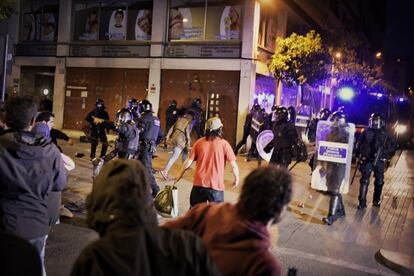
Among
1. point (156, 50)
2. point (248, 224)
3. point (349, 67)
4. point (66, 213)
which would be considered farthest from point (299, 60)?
point (248, 224)

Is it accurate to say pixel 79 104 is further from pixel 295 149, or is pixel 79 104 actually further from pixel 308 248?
pixel 308 248

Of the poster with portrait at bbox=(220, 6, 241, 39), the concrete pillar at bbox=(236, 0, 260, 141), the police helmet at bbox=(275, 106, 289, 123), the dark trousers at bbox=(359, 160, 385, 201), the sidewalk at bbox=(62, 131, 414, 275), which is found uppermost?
the poster with portrait at bbox=(220, 6, 241, 39)

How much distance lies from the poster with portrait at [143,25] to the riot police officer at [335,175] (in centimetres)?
1481

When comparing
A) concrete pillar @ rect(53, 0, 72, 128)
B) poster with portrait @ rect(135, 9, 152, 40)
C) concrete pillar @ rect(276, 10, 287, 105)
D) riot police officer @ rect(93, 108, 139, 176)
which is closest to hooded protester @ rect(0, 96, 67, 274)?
riot police officer @ rect(93, 108, 139, 176)

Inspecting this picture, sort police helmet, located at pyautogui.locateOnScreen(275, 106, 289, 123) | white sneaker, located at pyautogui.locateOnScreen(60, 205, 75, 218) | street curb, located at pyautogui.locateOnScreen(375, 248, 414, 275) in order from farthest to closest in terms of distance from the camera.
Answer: police helmet, located at pyautogui.locateOnScreen(275, 106, 289, 123) < white sneaker, located at pyautogui.locateOnScreen(60, 205, 75, 218) < street curb, located at pyautogui.locateOnScreen(375, 248, 414, 275)

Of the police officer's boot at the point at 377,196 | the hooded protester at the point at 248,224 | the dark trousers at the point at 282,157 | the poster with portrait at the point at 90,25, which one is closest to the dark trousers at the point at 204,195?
the dark trousers at the point at 282,157

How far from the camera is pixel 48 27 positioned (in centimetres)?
2489

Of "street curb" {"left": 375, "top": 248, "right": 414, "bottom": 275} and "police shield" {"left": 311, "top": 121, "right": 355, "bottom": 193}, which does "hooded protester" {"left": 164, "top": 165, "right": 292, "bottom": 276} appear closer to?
"street curb" {"left": 375, "top": 248, "right": 414, "bottom": 275}

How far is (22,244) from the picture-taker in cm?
196

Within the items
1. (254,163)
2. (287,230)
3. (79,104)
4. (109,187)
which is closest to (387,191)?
(254,163)

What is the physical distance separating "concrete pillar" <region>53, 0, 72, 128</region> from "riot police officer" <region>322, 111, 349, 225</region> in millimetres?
17881

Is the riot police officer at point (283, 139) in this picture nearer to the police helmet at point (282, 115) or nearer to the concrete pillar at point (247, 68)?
the police helmet at point (282, 115)

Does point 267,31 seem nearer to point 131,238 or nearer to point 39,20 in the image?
point 39,20

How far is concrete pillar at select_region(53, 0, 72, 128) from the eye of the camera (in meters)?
23.9
